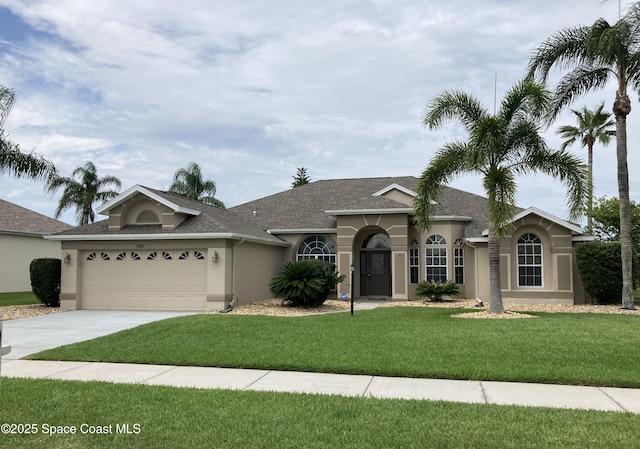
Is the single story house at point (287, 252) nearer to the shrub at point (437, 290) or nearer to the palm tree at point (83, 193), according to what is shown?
the shrub at point (437, 290)

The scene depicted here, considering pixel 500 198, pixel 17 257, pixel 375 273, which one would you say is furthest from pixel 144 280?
pixel 17 257

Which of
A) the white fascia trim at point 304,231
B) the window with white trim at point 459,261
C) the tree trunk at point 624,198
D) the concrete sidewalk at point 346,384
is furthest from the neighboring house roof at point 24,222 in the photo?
the tree trunk at point 624,198

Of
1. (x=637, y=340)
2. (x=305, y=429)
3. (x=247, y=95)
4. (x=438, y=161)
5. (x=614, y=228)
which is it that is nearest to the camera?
(x=305, y=429)

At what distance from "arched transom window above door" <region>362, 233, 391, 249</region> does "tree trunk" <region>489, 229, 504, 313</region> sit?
24.1 feet

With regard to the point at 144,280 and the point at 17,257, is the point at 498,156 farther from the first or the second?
the point at 17,257

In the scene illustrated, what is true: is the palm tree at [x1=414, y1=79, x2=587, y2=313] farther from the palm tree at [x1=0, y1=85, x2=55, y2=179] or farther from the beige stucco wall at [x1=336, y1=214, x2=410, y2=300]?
the palm tree at [x1=0, y1=85, x2=55, y2=179]

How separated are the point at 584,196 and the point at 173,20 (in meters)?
13.0

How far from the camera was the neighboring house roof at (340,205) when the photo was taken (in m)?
21.6

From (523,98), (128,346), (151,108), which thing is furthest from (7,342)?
(523,98)

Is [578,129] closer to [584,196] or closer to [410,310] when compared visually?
[584,196]

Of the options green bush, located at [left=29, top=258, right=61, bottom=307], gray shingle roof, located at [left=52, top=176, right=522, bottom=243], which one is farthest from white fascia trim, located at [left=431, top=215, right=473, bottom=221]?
green bush, located at [left=29, top=258, right=61, bottom=307]

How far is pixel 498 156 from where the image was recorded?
15453 mm

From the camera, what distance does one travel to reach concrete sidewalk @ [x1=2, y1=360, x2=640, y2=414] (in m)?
6.50

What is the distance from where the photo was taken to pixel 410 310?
16562 millimetres
